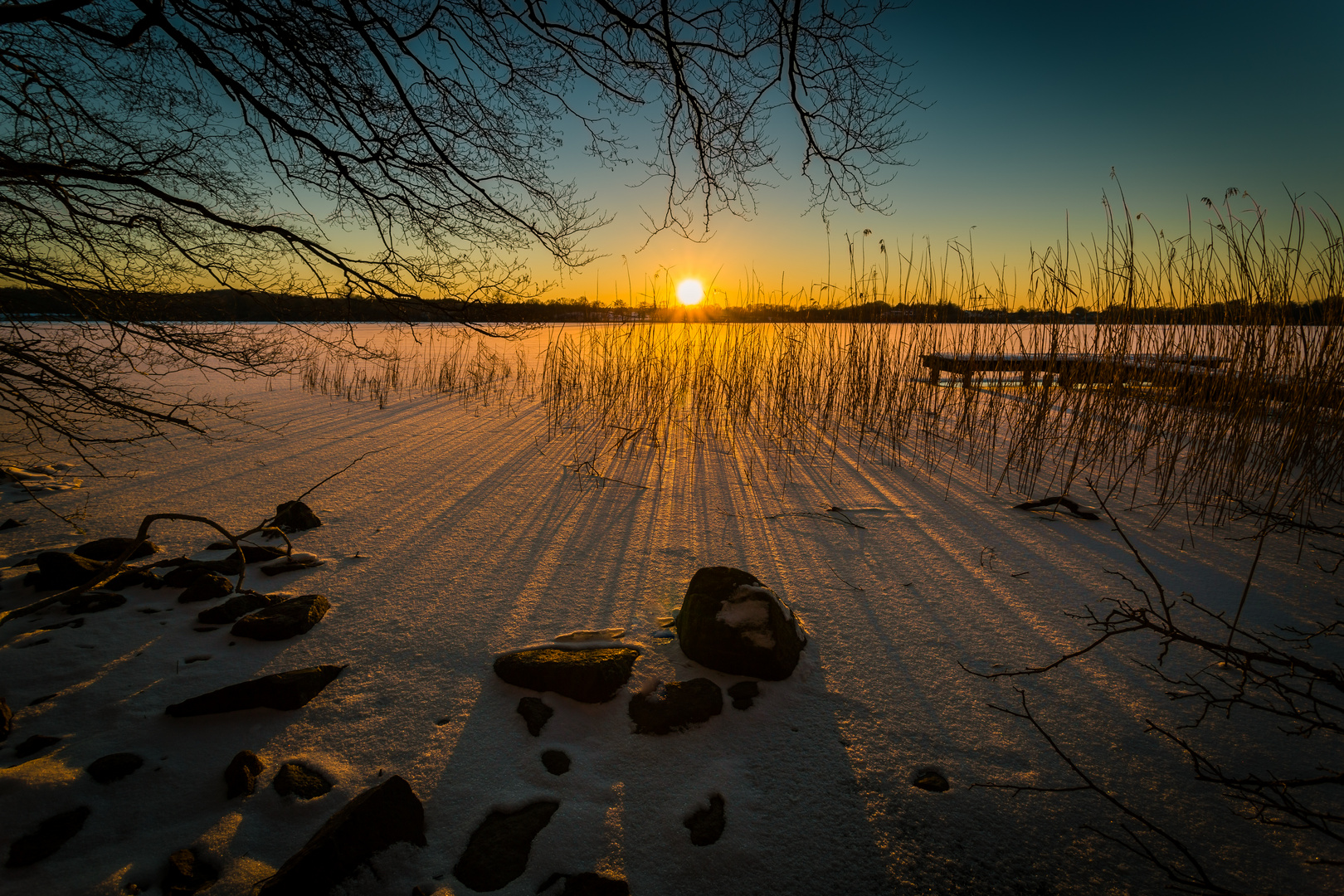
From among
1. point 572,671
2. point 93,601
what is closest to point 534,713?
point 572,671

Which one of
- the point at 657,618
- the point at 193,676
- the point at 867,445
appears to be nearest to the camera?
the point at 193,676

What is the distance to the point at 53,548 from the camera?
65.7 inches

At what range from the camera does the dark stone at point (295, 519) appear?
1849mm

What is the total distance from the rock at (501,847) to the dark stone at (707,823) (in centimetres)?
22

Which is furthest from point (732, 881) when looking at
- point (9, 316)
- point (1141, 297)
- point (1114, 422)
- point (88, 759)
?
point (1141, 297)

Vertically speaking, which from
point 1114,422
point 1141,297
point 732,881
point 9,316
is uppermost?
point 1141,297

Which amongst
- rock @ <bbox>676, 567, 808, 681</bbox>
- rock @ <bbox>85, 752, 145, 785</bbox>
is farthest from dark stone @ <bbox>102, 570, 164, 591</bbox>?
rock @ <bbox>676, 567, 808, 681</bbox>

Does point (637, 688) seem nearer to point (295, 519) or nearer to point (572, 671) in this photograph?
point (572, 671)

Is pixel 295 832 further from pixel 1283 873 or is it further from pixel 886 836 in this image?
pixel 1283 873

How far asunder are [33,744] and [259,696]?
33 centimetres

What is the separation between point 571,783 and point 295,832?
1.34 feet

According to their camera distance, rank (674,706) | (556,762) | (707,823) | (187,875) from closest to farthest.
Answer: (187,875), (707,823), (556,762), (674,706)

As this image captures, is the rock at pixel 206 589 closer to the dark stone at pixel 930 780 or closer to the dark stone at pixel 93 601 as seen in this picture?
the dark stone at pixel 93 601

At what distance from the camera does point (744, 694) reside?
1.09m
